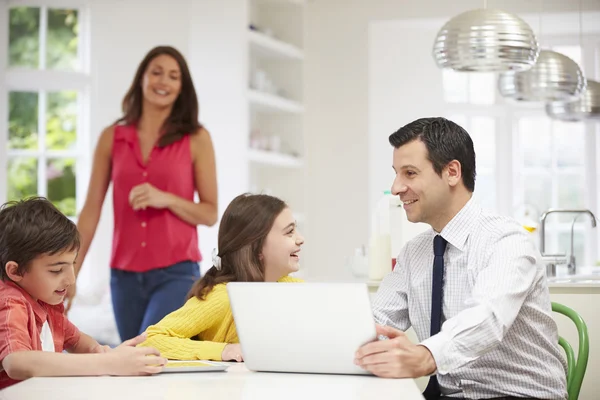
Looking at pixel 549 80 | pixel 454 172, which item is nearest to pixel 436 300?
pixel 454 172

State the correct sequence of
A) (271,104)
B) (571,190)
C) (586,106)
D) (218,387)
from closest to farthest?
(218,387) → (586,106) → (271,104) → (571,190)

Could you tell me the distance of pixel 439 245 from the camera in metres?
2.08

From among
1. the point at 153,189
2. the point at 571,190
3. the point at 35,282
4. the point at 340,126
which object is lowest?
the point at 35,282

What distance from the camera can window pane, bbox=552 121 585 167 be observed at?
7.41 metres

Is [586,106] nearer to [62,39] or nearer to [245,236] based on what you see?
[62,39]

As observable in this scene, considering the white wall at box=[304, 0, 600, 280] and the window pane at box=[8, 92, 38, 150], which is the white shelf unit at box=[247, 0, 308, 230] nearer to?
the white wall at box=[304, 0, 600, 280]

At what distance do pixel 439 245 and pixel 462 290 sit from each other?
4.4 inches

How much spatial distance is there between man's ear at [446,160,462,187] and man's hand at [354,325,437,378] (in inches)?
21.0

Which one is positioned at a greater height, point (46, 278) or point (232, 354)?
point (46, 278)

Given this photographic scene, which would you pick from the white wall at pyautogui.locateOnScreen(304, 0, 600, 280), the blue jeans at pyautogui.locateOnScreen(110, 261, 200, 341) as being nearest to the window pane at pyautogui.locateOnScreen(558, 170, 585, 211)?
the white wall at pyautogui.locateOnScreen(304, 0, 600, 280)

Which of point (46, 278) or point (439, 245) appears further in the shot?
point (439, 245)

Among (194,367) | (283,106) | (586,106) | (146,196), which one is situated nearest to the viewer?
(194,367)

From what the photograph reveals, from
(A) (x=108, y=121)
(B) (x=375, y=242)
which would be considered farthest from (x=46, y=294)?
(A) (x=108, y=121)

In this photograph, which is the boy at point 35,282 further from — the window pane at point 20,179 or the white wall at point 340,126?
the white wall at point 340,126
